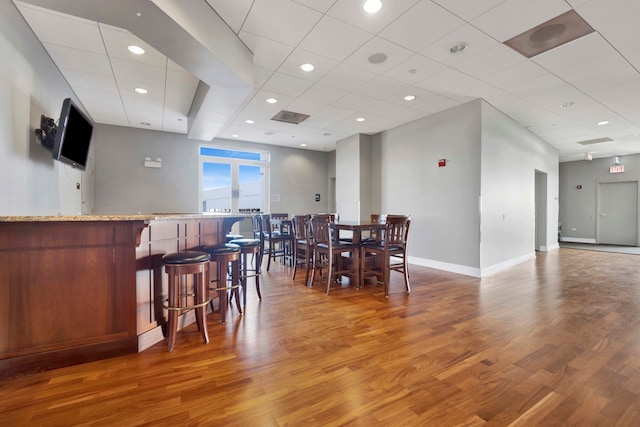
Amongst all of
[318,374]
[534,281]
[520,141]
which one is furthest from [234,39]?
[520,141]

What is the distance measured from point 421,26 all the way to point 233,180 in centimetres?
604

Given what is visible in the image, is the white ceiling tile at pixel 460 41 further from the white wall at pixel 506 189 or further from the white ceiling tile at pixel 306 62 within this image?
the white wall at pixel 506 189

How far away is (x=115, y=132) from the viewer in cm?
638

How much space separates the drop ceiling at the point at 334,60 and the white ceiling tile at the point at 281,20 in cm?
1

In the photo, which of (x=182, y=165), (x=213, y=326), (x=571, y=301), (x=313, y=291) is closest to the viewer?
(x=213, y=326)

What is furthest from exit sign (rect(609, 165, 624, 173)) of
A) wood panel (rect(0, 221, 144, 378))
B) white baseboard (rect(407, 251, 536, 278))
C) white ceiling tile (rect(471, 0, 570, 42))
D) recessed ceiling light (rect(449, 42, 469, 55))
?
wood panel (rect(0, 221, 144, 378))

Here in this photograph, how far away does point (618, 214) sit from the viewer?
9172 mm

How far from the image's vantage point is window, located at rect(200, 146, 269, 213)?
749 cm

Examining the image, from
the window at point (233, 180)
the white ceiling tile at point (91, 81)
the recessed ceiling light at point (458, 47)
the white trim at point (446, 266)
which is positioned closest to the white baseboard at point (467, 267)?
the white trim at point (446, 266)

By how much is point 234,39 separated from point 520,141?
Answer: 589 centimetres

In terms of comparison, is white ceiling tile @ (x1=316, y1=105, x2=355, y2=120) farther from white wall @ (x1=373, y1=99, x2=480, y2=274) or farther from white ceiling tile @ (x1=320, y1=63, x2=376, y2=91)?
white wall @ (x1=373, y1=99, x2=480, y2=274)

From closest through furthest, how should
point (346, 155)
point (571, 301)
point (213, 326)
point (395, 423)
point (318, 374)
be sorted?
point (395, 423), point (318, 374), point (213, 326), point (571, 301), point (346, 155)

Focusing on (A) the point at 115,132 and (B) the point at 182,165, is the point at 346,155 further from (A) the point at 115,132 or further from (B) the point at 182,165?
(A) the point at 115,132

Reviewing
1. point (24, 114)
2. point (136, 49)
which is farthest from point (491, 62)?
point (24, 114)
